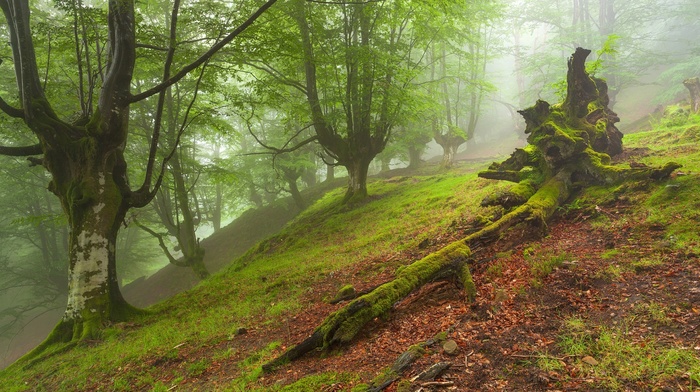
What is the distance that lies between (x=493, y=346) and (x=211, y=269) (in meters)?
19.0

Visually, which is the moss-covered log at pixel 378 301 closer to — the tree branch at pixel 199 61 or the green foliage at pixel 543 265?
the green foliage at pixel 543 265

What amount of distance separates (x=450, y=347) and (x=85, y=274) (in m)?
7.50

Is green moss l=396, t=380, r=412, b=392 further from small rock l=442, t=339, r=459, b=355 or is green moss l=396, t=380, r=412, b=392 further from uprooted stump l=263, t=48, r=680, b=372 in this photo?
uprooted stump l=263, t=48, r=680, b=372

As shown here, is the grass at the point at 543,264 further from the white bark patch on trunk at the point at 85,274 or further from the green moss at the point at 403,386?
the white bark patch on trunk at the point at 85,274

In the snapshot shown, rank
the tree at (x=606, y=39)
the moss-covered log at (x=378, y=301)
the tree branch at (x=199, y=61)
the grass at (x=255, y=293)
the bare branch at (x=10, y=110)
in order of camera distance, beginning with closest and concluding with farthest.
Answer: the moss-covered log at (x=378, y=301) < the grass at (x=255, y=293) < the tree branch at (x=199, y=61) < the bare branch at (x=10, y=110) < the tree at (x=606, y=39)

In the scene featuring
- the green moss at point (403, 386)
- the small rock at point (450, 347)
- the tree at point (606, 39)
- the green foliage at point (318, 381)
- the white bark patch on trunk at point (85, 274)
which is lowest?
the small rock at point (450, 347)

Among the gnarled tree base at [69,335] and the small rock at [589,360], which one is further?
the gnarled tree base at [69,335]

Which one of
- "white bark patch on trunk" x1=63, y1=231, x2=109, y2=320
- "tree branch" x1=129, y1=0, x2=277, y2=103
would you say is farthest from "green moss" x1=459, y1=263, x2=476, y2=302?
"white bark patch on trunk" x1=63, y1=231, x2=109, y2=320

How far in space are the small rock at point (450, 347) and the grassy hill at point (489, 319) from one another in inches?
1.7

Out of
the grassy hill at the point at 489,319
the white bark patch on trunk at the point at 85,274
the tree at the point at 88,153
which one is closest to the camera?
the grassy hill at the point at 489,319

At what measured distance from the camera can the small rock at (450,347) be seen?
10.0 ft

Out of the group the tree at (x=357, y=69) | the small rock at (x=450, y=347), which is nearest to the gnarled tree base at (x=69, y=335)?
the small rock at (x=450, y=347)

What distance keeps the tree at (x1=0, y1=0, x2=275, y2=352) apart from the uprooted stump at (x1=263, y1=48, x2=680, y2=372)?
5.48 meters

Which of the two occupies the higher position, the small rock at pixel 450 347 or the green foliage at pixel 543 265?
the green foliage at pixel 543 265
